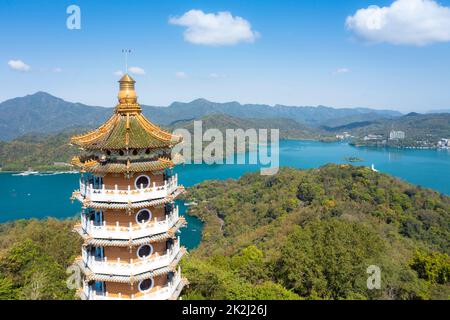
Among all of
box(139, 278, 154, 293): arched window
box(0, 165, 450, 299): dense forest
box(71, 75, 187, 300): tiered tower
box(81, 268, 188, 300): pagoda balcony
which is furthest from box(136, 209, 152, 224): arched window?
box(0, 165, 450, 299): dense forest

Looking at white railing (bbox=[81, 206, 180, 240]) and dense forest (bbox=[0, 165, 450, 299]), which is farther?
dense forest (bbox=[0, 165, 450, 299])

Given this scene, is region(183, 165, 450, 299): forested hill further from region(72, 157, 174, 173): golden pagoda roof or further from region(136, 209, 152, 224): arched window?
region(72, 157, 174, 173): golden pagoda roof

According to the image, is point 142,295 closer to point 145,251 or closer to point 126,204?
point 145,251

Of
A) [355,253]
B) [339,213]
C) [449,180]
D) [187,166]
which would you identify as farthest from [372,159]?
[355,253]

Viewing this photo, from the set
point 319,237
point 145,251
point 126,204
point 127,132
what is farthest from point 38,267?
point 319,237

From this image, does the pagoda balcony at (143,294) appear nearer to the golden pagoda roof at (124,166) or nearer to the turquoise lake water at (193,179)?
the golden pagoda roof at (124,166)

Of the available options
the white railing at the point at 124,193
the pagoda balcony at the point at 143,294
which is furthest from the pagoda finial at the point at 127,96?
the pagoda balcony at the point at 143,294

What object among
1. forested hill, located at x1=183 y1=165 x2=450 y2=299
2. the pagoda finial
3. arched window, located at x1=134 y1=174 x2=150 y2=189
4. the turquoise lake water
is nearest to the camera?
arched window, located at x1=134 y1=174 x2=150 y2=189

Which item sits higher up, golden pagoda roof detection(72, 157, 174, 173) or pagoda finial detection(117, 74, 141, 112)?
pagoda finial detection(117, 74, 141, 112)
